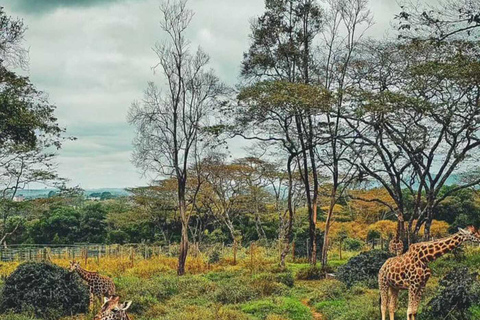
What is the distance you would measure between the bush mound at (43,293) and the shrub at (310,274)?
8.60 metres

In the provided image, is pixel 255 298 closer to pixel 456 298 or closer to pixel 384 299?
pixel 384 299

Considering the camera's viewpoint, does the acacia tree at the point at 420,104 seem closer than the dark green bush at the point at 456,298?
No

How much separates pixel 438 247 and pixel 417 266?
19.2 inches

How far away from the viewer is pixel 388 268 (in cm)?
883

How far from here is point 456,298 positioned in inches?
334

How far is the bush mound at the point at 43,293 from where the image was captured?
11.0 m

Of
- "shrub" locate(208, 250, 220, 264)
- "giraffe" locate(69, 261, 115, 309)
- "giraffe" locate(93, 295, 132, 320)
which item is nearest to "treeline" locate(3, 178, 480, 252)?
"shrub" locate(208, 250, 220, 264)

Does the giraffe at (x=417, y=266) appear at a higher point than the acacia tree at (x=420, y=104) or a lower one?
lower

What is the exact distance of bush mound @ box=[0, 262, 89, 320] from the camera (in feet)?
36.0

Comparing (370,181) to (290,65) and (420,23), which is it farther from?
(420,23)

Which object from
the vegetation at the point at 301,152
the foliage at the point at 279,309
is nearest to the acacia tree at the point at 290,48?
the vegetation at the point at 301,152

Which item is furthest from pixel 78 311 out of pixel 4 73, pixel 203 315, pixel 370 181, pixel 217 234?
pixel 217 234

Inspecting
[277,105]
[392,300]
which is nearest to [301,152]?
Answer: [277,105]

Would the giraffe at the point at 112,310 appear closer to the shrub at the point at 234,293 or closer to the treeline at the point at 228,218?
the shrub at the point at 234,293
